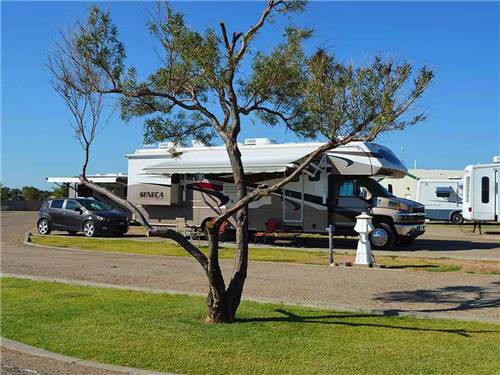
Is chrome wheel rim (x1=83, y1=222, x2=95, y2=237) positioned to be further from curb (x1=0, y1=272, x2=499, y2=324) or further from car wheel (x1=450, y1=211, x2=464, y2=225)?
car wheel (x1=450, y1=211, x2=464, y2=225)

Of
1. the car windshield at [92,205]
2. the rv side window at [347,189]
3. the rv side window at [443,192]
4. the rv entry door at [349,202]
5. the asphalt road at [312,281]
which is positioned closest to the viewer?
the asphalt road at [312,281]

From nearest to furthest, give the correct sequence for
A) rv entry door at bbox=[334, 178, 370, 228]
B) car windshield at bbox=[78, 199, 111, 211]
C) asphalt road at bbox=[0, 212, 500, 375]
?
1. asphalt road at bbox=[0, 212, 500, 375]
2. rv entry door at bbox=[334, 178, 370, 228]
3. car windshield at bbox=[78, 199, 111, 211]

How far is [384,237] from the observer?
18484 mm

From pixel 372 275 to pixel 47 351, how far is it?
288 inches

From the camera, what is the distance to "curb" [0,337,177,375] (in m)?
5.53

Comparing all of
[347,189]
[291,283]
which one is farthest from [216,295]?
[347,189]

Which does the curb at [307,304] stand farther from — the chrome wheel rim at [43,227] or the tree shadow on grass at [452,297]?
the chrome wheel rim at [43,227]

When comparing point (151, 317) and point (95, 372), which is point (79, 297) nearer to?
point (151, 317)

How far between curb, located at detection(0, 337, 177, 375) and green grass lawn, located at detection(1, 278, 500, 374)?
3.4 inches

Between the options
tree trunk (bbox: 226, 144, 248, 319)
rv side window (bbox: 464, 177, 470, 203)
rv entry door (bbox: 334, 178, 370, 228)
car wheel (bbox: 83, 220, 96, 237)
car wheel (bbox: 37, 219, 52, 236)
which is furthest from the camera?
rv side window (bbox: 464, 177, 470, 203)

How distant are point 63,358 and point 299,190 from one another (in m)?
14.2

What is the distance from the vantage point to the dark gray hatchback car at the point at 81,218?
906 inches

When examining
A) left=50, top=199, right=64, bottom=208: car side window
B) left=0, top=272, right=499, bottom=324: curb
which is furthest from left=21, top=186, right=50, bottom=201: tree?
left=0, top=272, right=499, bottom=324: curb

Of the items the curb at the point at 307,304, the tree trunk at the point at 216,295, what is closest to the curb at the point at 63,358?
the tree trunk at the point at 216,295
